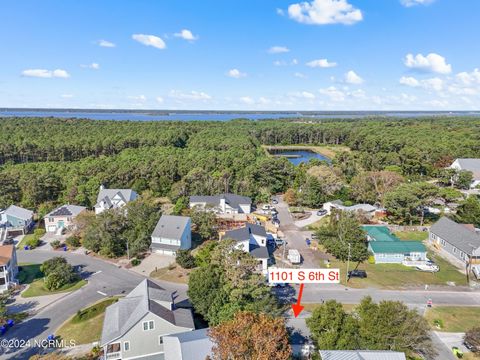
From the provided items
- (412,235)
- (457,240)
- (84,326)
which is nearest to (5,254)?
(84,326)

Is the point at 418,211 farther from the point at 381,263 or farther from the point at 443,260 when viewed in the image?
the point at 381,263

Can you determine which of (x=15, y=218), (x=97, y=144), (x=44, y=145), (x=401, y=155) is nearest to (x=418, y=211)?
(x=401, y=155)

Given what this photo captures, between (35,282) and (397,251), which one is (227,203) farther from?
(35,282)

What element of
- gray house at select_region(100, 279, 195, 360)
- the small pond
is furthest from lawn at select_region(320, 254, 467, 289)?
the small pond

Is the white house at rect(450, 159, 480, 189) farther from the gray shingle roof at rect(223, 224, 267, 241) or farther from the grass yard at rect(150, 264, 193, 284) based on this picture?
the grass yard at rect(150, 264, 193, 284)

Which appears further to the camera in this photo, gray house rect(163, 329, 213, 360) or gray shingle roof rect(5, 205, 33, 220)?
gray shingle roof rect(5, 205, 33, 220)
